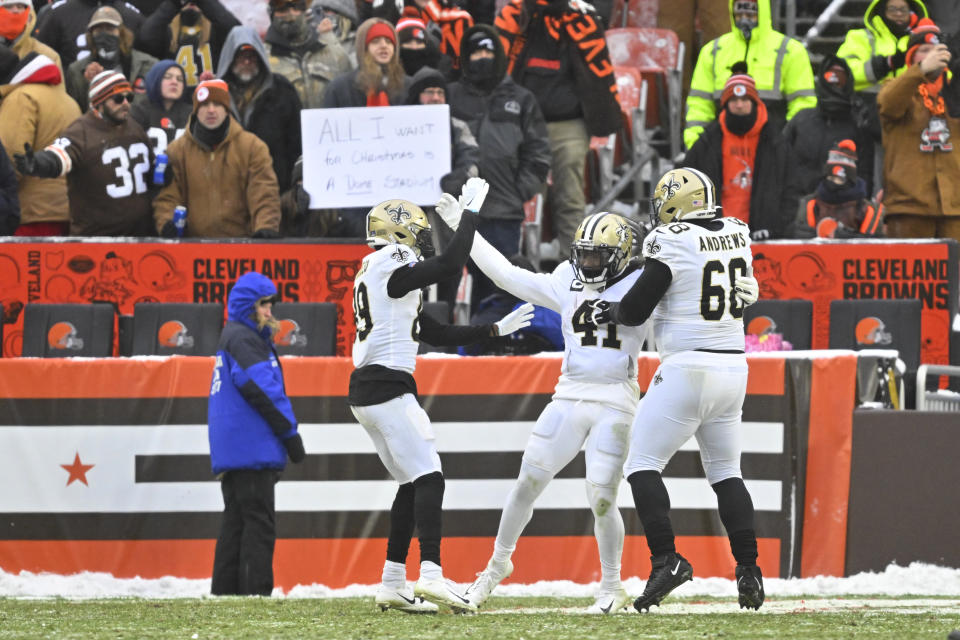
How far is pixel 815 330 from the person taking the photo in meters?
11.0

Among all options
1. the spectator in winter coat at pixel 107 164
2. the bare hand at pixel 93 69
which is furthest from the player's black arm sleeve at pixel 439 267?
the bare hand at pixel 93 69

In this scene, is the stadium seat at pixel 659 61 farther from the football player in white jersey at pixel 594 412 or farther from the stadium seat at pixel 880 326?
the football player in white jersey at pixel 594 412

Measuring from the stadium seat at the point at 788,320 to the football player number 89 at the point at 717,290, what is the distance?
3280mm

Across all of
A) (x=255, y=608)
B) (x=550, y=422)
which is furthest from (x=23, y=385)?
(x=550, y=422)

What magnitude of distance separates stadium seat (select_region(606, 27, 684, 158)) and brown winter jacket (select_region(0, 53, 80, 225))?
4.99 m

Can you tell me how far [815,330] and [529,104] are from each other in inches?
101

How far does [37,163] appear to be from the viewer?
35.2 feet

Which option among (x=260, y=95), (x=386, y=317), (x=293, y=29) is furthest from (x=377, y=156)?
(x=386, y=317)

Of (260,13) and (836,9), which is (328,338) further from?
(836,9)

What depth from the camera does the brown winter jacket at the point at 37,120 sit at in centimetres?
1145

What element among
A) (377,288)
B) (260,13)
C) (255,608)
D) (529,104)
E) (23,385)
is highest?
(260,13)

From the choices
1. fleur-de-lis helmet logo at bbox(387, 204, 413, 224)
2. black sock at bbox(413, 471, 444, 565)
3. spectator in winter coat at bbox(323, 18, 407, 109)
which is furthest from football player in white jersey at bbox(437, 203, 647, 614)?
spectator in winter coat at bbox(323, 18, 407, 109)

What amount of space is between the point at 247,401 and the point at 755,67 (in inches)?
225

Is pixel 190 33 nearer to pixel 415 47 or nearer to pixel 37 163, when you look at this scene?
pixel 415 47
